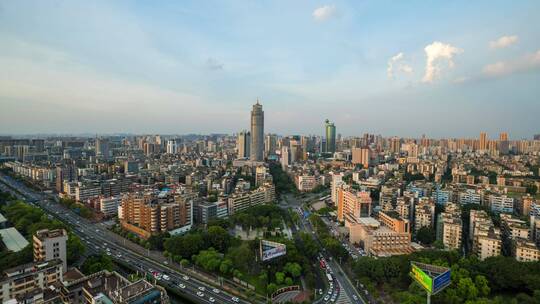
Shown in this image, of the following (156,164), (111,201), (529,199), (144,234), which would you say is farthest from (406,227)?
(156,164)

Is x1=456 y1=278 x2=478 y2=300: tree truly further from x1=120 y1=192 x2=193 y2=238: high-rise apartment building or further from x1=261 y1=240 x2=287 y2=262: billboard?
x1=120 y1=192 x2=193 y2=238: high-rise apartment building

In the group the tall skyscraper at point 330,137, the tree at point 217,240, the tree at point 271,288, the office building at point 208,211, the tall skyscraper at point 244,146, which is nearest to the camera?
the tree at point 271,288

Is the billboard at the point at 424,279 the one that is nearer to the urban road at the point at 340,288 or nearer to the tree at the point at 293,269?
the urban road at the point at 340,288

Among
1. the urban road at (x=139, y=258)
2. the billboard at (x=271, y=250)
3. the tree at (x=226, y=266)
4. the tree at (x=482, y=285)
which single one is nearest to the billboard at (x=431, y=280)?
the tree at (x=482, y=285)

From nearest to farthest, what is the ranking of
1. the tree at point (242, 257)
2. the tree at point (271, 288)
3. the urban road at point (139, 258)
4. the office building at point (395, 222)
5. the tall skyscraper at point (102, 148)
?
the tree at point (271, 288), the urban road at point (139, 258), the tree at point (242, 257), the office building at point (395, 222), the tall skyscraper at point (102, 148)

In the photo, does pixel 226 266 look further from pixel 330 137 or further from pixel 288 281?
pixel 330 137

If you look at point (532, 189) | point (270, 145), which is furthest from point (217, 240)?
point (270, 145)
